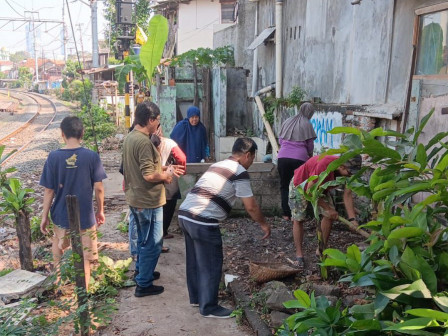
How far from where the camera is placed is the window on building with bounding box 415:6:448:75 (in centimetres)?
484

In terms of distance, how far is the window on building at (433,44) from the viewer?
4.84 m

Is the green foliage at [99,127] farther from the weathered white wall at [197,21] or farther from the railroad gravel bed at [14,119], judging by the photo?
the weathered white wall at [197,21]

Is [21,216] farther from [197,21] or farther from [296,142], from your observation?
[197,21]

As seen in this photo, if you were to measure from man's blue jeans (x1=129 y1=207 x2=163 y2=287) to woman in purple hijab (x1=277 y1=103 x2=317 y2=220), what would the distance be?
2345 millimetres

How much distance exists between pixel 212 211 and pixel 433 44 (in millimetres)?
3140

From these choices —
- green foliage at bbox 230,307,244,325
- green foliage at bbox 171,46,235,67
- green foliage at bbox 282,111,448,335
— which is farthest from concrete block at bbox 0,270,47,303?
green foliage at bbox 171,46,235,67

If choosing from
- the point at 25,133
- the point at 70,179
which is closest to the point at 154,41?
the point at 70,179

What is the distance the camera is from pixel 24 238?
5.14m

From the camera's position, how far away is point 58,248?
4.48 metres

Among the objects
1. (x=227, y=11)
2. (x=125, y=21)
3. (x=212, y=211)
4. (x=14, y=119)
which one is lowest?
(x=14, y=119)

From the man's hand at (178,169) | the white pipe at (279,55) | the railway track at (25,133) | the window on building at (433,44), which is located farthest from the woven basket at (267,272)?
the railway track at (25,133)

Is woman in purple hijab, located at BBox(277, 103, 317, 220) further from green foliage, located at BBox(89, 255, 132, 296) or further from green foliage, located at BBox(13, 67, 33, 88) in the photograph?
green foliage, located at BBox(13, 67, 33, 88)

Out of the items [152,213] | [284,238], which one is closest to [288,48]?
[284,238]

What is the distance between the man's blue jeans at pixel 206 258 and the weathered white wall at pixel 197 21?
24.2 meters
